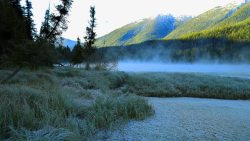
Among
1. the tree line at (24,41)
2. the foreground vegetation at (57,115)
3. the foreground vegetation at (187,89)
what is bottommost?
the foreground vegetation at (187,89)

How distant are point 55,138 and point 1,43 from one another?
36.3 feet

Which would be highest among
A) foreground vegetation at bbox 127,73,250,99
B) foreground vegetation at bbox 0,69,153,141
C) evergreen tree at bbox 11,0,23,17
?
evergreen tree at bbox 11,0,23,17

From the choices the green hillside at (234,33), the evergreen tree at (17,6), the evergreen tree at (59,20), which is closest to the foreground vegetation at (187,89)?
the evergreen tree at (59,20)

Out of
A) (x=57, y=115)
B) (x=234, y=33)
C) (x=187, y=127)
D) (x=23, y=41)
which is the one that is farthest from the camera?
(x=234, y=33)

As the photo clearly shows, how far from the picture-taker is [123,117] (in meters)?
7.10

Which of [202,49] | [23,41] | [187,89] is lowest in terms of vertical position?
[187,89]

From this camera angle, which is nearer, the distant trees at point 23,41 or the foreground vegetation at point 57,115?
the foreground vegetation at point 57,115

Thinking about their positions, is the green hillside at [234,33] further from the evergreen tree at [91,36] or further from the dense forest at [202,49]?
the evergreen tree at [91,36]

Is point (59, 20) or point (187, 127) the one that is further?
point (59, 20)

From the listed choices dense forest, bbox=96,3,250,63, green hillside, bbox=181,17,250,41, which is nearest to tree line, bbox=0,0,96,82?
dense forest, bbox=96,3,250,63

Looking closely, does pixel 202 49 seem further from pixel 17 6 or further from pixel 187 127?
pixel 187 127

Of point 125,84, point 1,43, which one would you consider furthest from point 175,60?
point 1,43

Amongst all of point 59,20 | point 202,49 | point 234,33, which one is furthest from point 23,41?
point 234,33

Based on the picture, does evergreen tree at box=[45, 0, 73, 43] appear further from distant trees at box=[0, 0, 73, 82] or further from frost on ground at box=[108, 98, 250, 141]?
frost on ground at box=[108, 98, 250, 141]
